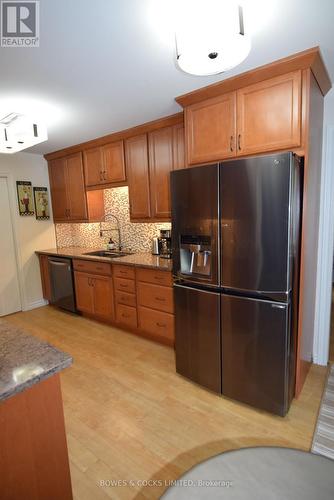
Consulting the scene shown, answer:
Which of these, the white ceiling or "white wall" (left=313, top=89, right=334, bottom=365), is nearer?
the white ceiling

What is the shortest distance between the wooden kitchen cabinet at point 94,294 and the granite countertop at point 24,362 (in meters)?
2.11

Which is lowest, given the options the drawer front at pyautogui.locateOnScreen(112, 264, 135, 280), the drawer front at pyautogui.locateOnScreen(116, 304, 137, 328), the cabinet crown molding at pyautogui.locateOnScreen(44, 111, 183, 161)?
the drawer front at pyautogui.locateOnScreen(116, 304, 137, 328)

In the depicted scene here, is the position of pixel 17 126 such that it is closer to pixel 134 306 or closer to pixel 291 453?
pixel 134 306

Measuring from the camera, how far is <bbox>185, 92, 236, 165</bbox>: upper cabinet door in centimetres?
195

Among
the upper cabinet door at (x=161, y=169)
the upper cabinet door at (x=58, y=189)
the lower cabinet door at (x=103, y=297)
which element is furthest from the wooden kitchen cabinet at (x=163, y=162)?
the upper cabinet door at (x=58, y=189)

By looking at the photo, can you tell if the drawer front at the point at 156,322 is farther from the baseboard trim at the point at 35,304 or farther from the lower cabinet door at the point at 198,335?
the baseboard trim at the point at 35,304

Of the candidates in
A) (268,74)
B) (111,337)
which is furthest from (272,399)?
(268,74)

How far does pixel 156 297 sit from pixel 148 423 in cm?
118

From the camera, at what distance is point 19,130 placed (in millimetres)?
2172

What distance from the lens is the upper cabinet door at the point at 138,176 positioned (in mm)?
3013

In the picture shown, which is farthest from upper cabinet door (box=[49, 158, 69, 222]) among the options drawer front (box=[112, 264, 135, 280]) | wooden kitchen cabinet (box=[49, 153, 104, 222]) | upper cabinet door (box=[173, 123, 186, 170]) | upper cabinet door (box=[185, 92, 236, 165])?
upper cabinet door (box=[185, 92, 236, 165])

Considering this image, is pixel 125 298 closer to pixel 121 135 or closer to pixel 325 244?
pixel 121 135

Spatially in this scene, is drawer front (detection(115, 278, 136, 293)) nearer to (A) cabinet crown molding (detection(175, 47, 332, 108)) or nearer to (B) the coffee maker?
(B) the coffee maker

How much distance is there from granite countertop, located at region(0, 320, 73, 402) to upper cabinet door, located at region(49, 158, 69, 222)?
3225mm
